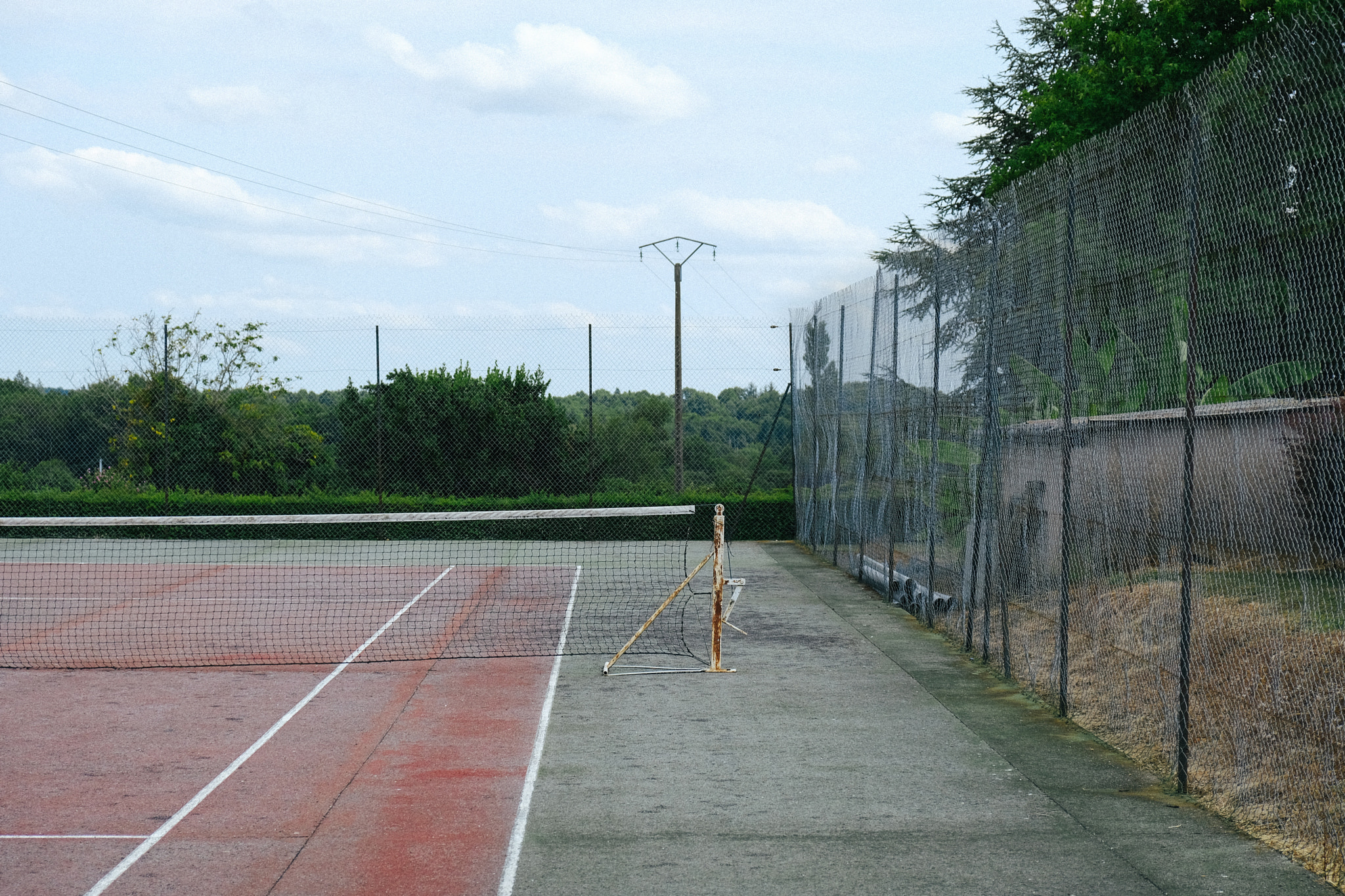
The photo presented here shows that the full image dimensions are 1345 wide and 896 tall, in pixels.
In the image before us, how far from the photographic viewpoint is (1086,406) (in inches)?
341

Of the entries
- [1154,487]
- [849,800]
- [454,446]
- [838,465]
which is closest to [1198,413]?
[1154,487]

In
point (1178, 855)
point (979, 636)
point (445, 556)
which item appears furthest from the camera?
point (445, 556)

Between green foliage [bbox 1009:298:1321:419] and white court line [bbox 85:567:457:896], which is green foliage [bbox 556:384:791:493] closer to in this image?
white court line [bbox 85:567:457:896]

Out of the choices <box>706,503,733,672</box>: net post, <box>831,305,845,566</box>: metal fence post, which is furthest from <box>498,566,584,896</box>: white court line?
<box>831,305,845,566</box>: metal fence post

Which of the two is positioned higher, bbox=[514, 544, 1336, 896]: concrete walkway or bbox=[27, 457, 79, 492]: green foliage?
bbox=[27, 457, 79, 492]: green foliage

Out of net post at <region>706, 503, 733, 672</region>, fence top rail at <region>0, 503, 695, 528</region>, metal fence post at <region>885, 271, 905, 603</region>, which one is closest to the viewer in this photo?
net post at <region>706, 503, 733, 672</region>

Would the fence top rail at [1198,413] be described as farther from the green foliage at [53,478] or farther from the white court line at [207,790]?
the green foliage at [53,478]

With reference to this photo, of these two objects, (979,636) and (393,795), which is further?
(979,636)

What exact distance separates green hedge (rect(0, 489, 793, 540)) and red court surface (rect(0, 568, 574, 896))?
15.5 metres

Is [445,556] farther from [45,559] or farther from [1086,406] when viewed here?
[1086,406]

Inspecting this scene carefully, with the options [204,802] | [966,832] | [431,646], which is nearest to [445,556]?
[431,646]

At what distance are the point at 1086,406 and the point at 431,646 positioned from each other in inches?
276

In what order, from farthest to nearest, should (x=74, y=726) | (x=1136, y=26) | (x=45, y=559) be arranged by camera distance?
1. (x=1136, y=26)
2. (x=45, y=559)
3. (x=74, y=726)

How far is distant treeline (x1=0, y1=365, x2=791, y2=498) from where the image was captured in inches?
1144
